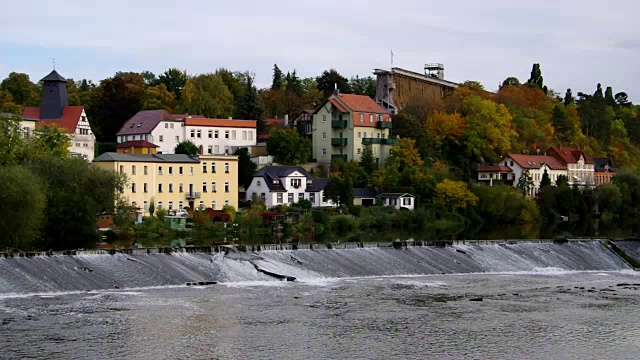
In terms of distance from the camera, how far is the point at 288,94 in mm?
107000

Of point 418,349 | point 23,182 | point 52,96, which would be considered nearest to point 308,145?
point 52,96

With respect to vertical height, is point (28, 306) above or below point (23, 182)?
below

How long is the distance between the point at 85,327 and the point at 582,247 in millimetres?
32445

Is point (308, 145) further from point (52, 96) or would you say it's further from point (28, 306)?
point (28, 306)

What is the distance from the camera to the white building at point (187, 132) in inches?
3093

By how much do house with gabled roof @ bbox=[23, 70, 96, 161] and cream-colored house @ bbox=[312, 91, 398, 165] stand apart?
21.0 metres

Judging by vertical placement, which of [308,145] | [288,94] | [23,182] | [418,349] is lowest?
[418,349]

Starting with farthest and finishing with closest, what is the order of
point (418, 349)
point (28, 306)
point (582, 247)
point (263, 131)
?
point (263, 131), point (582, 247), point (28, 306), point (418, 349)

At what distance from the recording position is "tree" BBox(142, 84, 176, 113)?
88562mm

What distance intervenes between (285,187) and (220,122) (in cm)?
1207

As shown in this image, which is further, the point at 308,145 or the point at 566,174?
the point at 566,174

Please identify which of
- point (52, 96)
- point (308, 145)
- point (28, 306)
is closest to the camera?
point (28, 306)

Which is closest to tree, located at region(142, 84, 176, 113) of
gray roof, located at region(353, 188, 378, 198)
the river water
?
gray roof, located at region(353, 188, 378, 198)

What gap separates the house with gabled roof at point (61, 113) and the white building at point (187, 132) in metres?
4.54
